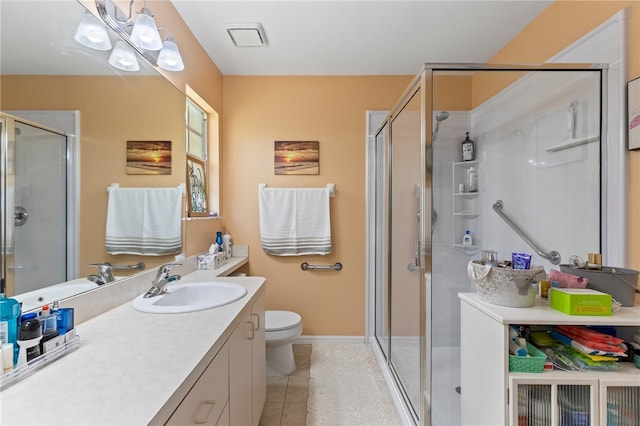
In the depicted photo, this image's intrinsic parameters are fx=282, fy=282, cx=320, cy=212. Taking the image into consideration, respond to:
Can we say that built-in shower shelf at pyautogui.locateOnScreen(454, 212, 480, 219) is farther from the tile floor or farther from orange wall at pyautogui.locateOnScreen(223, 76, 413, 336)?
the tile floor

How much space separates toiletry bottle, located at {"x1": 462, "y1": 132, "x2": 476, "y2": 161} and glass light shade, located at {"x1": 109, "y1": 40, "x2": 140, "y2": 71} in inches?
77.6

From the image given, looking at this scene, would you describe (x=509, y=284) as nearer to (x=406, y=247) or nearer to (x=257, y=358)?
(x=406, y=247)

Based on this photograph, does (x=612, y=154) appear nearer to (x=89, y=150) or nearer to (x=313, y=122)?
(x=313, y=122)

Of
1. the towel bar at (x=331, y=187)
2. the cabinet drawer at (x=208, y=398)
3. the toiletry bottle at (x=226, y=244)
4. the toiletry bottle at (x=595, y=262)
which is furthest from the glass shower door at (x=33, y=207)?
the toiletry bottle at (x=595, y=262)

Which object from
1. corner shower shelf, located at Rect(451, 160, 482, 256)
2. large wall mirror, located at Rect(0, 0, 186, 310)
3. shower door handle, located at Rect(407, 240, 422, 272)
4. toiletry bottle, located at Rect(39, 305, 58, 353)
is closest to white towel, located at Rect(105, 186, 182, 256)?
large wall mirror, located at Rect(0, 0, 186, 310)

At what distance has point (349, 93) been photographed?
2.55 m

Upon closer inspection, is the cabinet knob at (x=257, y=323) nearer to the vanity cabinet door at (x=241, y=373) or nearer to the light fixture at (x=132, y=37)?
the vanity cabinet door at (x=241, y=373)

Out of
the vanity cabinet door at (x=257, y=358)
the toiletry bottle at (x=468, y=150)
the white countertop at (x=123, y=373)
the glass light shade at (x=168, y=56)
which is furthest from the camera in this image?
the toiletry bottle at (x=468, y=150)

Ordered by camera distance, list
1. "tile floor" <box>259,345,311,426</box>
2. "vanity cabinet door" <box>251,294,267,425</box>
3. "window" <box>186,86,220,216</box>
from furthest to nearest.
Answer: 1. "window" <box>186,86,220,216</box>
2. "tile floor" <box>259,345,311,426</box>
3. "vanity cabinet door" <box>251,294,267,425</box>

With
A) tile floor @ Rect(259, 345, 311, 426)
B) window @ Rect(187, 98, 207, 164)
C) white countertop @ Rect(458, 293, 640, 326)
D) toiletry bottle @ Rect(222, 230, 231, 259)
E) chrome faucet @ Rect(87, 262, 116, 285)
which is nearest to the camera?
white countertop @ Rect(458, 293, 640, 326)

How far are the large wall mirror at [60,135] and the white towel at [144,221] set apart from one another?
0.15 feet

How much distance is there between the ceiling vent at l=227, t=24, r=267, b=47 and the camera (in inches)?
74.3

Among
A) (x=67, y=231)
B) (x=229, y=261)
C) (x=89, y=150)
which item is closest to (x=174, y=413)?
(x=67, y=231)

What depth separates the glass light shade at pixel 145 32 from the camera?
1.31m
